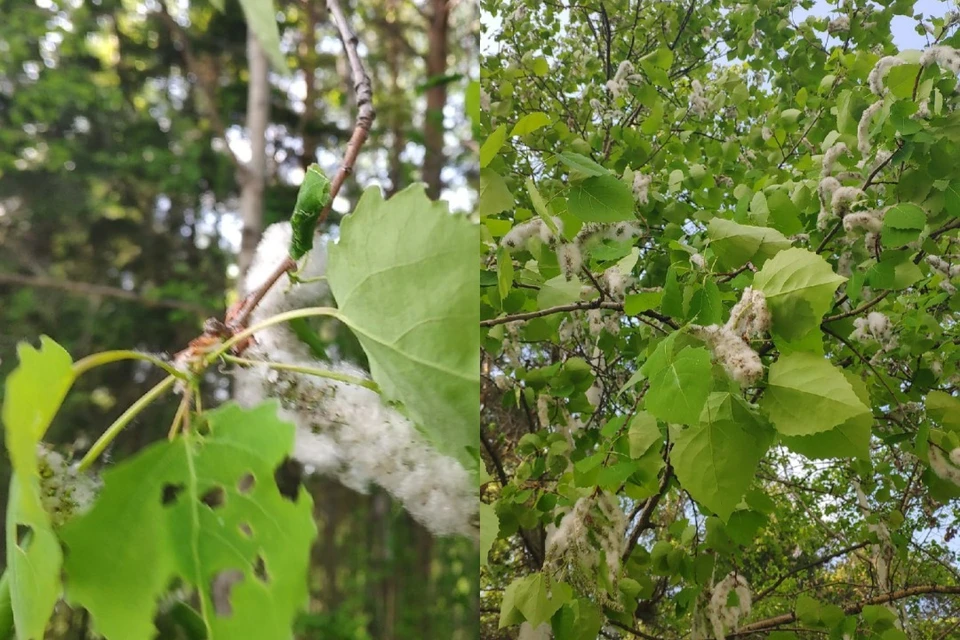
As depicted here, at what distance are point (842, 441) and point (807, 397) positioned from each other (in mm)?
59

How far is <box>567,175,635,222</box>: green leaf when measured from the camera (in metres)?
0.39

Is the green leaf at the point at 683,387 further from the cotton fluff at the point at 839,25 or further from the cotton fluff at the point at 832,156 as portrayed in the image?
the cotton fluff at the point at 839,25

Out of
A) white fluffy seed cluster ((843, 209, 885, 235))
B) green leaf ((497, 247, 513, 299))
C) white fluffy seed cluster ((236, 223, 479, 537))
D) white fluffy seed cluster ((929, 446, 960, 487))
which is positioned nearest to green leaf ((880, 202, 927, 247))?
white fluffy seed cluster ((843, 209, 885, 235))

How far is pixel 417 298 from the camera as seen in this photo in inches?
6.0

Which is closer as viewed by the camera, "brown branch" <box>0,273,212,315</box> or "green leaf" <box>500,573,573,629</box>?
"brown branch" <box>0,273,212,315</box>

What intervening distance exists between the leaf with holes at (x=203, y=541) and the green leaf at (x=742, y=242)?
33 centimetres

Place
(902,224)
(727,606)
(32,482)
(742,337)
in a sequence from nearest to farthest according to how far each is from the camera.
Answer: (32,482) < (742,337) < (902,224) < (727,606)

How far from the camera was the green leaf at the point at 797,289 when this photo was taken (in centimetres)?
30

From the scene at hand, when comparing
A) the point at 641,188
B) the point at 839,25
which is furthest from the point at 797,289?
the point at 839,25

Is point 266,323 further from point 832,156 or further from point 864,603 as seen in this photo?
point 864,603

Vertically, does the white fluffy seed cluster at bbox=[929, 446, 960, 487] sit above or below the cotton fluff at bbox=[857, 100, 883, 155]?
below

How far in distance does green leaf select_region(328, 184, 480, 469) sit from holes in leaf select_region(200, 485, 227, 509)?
0.04 m

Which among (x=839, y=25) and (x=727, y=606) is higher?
(x=839, y=25)

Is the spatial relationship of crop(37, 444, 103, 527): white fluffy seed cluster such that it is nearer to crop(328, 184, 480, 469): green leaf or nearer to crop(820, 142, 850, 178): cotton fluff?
crop(328, 184, 480, 469): green leaf
